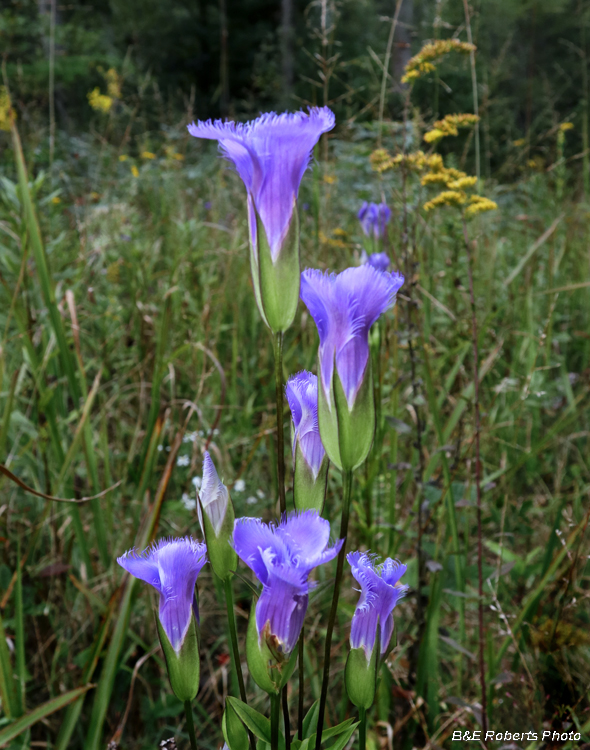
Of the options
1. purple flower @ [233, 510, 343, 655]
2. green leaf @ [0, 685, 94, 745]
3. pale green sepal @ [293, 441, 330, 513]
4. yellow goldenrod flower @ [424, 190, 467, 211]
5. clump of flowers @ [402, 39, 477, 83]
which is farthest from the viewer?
Answer: clump of flowers @ [402, 39, 477, 83]

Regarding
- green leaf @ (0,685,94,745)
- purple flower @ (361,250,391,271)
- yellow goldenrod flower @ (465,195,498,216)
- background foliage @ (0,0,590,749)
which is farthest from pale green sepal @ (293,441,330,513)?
yellow goldenrod flower @ (465,195,498,216)

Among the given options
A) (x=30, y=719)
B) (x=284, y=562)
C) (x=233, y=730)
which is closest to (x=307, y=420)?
(x=284, y=562)

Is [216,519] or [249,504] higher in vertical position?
[216,519]

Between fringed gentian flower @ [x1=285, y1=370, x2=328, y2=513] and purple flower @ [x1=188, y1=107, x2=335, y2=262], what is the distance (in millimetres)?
125

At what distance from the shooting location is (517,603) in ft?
3.50

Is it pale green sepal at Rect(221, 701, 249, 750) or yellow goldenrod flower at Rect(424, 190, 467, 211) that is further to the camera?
yellow goldenrod flower at Rect(424, 190, 467, 211)

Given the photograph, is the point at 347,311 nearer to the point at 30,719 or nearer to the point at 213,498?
the point at 213,498

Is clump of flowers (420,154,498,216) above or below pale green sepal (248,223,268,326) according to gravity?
above

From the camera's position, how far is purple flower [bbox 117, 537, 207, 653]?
43 centimetres

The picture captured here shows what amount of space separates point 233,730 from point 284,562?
18 cm

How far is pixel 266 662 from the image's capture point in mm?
407

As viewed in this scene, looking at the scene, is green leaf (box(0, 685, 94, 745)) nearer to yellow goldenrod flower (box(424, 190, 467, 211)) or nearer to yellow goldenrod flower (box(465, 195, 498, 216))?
yellow goldenrod flower (box(424, 190, 467, 211))

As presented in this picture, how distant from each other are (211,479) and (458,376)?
1244 mm

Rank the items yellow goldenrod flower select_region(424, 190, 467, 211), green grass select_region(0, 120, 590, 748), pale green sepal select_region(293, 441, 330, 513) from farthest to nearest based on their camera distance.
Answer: yellow goldenrod flower select_region(424, 190, 467, 211) < green grass select_region(0, 120, 590, 748) < pale green sepal select_region(293, 441, 330, 513)
